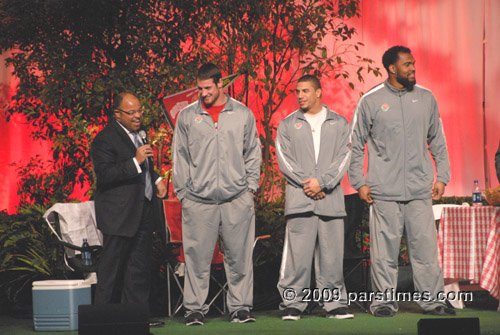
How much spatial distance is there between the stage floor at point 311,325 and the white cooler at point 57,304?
0.10 metres

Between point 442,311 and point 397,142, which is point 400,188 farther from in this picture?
point 442,311

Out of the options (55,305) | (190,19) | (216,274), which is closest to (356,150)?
(216,274)

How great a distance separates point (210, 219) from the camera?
5027 mm

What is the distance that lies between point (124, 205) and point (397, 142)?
1900mm

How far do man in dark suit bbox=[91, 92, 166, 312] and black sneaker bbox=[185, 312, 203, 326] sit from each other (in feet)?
1.15

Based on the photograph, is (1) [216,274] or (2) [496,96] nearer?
(1) [216,274]

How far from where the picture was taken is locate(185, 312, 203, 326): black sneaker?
16.3ft

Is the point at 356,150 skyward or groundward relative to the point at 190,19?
groundward

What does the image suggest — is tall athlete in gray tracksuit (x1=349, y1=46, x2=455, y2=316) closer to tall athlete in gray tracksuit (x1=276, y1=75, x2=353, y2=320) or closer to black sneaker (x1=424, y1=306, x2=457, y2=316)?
black sneaker (x1=424, y1=306, x2=457, y2=316)

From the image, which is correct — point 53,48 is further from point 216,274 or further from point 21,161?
point 216,274

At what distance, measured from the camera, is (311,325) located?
4832mm

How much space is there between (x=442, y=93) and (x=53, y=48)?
184 inches

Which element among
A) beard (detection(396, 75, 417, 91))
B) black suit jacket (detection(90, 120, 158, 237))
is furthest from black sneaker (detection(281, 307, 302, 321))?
beard (detection(396, 75, 417, 91))

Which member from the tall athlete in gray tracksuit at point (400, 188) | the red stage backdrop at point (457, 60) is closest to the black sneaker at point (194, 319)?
the tall athlete in gray tracksuit at point (400, 188)
